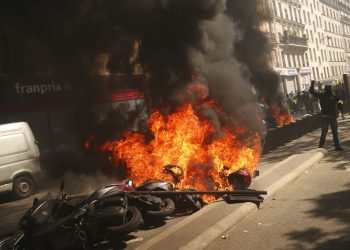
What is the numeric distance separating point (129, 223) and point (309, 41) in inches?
2327

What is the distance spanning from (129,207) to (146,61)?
5.48 m

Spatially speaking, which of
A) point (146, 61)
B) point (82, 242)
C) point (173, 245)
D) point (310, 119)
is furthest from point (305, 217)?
point (310, 119)

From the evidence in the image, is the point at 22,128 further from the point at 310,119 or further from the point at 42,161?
the point at 310,119

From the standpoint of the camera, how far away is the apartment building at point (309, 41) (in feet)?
155

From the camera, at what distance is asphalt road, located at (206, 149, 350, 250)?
444cm

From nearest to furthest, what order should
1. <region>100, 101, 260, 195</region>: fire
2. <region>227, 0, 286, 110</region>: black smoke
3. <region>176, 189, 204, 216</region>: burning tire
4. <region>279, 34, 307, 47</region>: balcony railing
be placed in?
<region>176, 189, 204, 216</region>: burning tire
<region>100, 101, 260, 195</region>: fire
<region>227, 0, 286, 110</region>: black smoke
<region>279, 34, 307, 47</region>: balcony railing

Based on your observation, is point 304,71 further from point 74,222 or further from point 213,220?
point 74,222

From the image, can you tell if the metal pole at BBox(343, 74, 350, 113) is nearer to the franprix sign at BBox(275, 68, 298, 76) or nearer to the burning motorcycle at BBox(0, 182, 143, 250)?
the burning motorcycle at BBox(0, 182, 143, 250)

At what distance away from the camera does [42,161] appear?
38.2 ft

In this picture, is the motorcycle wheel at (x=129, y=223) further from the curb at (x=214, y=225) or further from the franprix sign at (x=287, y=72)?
the franprix sign at (x=287, y=72)

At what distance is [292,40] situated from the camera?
5012cm

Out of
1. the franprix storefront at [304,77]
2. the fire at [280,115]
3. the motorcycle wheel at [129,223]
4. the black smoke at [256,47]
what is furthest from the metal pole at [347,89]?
the franprix storefront at [304,77]

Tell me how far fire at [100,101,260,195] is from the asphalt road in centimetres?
137

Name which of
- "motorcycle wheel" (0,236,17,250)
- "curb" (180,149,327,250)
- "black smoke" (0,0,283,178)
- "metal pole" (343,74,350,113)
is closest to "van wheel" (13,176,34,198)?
"black smoke" (0,0,283,178)
